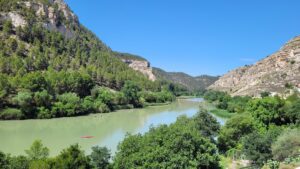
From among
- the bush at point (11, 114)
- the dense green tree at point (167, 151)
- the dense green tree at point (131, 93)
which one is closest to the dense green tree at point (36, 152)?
the dense green tree at point (167, 151)

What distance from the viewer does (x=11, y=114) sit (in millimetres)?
60438

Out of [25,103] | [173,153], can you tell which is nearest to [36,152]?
[173,153]

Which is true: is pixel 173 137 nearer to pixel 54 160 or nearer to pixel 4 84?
pixel 54 160

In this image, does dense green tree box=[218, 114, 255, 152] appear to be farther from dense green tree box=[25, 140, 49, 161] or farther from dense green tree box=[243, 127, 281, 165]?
dense green tree box=[25, 140, 49, 161]

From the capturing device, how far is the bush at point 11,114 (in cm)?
6019

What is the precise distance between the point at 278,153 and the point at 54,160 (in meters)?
16.5

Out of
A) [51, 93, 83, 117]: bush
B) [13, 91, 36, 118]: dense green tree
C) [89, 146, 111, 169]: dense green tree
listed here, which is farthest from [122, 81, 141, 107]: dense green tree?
[89, 146, 111, 169]: dense green tree

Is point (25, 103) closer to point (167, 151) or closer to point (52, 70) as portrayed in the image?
point (52, 70)

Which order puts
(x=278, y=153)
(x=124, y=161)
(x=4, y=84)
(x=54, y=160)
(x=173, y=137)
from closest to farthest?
(x=54, y=160) → (x=124, y=161) → (x=173, y=137) → (x=278, y=153) → (x=4, y=84)

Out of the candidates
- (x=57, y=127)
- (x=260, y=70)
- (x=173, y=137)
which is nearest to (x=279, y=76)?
(x=260, y=70)

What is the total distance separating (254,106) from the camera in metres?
49.1

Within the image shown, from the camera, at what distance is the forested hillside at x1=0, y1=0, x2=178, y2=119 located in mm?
65875

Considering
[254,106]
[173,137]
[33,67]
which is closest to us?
[173,137]

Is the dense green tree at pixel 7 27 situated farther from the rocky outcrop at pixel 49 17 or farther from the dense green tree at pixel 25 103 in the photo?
the dense green tree at pixel 25 103
